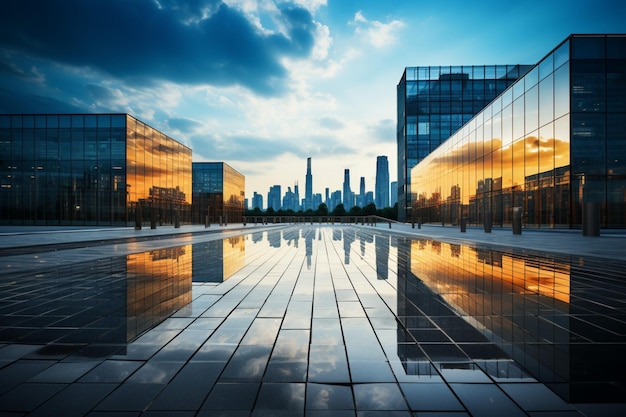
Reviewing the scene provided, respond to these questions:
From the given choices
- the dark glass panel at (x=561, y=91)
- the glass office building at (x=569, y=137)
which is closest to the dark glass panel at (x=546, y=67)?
the glass office building at (x=569, y=137)

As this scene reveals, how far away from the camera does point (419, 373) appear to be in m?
2.74

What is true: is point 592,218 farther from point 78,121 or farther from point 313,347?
point 78,121

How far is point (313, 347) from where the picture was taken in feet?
10.8

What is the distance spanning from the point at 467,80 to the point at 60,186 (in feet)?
229

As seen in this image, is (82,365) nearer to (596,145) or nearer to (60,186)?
(596,145)

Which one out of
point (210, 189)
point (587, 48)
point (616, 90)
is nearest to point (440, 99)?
point (587, 48)

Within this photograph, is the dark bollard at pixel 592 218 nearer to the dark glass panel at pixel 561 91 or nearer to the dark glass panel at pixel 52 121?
the dark glass panel at pixel 561 91

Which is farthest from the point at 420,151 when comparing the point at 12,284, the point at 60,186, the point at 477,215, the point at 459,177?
the point at 12,284

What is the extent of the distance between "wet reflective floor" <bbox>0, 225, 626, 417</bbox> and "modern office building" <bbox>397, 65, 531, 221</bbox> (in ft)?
207

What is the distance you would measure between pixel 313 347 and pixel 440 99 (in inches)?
2775

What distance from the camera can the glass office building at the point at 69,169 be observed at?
39375 mm

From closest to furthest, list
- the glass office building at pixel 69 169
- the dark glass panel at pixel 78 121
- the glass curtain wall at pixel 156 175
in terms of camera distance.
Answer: the dark glass panel at pixel 78 121
the glass office building at pixel 69 169
the glass curtain wall at pixel 156 175

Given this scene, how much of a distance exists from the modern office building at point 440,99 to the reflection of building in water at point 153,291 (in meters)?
61.8

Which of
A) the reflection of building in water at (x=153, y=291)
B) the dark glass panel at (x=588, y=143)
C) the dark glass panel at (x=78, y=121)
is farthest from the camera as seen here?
the dark glass panel at (x=78, y=121)
